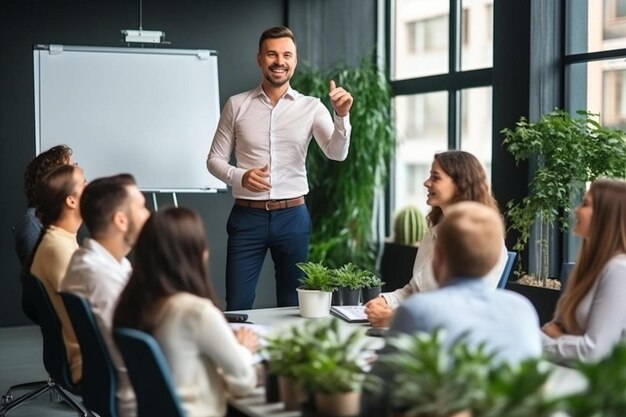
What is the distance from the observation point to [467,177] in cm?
409

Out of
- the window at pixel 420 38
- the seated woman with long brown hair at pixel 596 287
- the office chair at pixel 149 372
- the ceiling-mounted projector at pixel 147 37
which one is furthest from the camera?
the window at pixel 420 38

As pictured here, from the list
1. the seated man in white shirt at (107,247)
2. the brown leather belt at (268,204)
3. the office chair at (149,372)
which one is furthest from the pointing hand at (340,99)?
the office chair at (149,372)

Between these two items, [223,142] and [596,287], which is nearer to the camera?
[596,287]

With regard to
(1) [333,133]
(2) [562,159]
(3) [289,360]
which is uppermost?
(1) [333,133]

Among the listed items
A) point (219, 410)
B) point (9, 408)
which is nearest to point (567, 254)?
point (9, 408)

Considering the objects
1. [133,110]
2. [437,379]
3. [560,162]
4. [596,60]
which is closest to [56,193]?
[437,379]

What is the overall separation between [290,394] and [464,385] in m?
0.73

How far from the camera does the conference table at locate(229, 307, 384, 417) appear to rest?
8.39 ft

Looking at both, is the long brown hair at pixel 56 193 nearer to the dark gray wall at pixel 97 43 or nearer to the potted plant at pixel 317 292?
the potted plant at pixel 317 292

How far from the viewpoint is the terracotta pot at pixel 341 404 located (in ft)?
7.37

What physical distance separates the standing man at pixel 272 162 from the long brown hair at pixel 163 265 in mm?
2189

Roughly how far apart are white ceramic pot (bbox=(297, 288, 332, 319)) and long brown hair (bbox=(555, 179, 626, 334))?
0.94m

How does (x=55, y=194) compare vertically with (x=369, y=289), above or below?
above

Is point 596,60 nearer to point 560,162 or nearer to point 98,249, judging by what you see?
point 560,162
